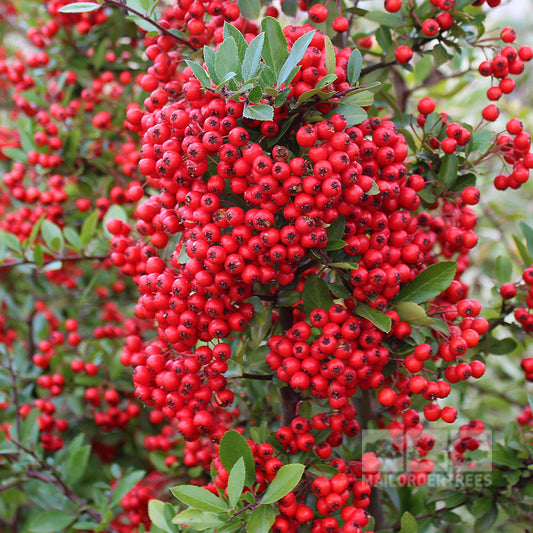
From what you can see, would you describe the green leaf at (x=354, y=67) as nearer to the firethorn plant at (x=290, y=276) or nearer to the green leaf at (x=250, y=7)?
the firethorn plant at (x=290, y=276)

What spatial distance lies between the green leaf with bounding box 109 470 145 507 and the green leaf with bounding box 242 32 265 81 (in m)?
1.58

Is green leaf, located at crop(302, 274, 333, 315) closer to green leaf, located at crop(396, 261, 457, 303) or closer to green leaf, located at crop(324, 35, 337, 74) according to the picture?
green leaf, located at crop(396, 261, 457, 303)

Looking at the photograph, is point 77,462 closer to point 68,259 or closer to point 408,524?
point 68,259

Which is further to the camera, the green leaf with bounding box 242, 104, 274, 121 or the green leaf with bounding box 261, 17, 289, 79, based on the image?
the green leaf with bounding box 261, 17, 289, 79

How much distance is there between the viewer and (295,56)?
1.30 m

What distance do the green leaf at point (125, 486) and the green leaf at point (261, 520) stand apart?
859 millimetres

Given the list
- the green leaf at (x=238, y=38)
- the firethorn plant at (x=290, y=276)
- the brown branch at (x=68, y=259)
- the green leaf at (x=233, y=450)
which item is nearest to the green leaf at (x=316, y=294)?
the firethorn plant at (x=290, y=276)

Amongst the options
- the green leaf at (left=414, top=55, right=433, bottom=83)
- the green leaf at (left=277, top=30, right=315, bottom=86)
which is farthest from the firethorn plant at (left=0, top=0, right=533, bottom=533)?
the green leaf at (left=414, top=55, right=433, bottom=83)

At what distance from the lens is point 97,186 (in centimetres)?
276

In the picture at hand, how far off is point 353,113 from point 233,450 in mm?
959

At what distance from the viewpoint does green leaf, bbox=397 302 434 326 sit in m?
1.51

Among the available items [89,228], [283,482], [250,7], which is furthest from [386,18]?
[283,482]

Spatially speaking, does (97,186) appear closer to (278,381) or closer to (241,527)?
(278,381)

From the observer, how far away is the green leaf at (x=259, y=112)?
124 centimetres
